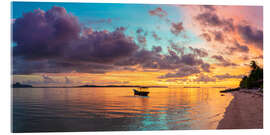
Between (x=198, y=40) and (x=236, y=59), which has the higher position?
(x=198, y=40)

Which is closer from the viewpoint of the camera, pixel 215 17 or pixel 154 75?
pixel 215 17

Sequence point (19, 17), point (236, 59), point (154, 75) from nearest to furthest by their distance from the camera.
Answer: point (19, 17), point (236, 59), point (154, 75)

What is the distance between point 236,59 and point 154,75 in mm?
3807

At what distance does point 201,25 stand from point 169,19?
1.49 meters

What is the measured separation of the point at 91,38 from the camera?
9.02 metres

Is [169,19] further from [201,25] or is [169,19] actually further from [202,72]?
[202,72]

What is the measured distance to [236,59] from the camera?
366 inches

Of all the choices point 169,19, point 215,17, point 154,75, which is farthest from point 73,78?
point 215,17

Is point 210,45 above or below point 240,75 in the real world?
above

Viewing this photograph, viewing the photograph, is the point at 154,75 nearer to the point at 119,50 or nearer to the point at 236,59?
the point at 119,50
